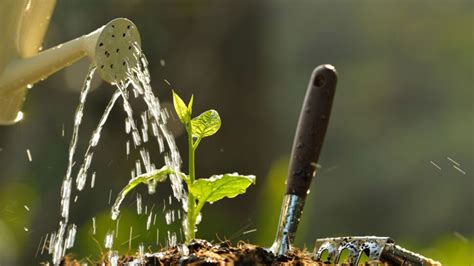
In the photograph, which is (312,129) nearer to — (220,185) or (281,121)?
(220,185)

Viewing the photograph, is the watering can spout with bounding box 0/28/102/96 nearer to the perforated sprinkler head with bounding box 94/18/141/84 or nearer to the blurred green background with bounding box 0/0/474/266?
the perforated sprinkler head with bounding box 94/18/141/84

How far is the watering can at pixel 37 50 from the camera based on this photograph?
887mm

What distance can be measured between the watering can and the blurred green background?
228 millimetres

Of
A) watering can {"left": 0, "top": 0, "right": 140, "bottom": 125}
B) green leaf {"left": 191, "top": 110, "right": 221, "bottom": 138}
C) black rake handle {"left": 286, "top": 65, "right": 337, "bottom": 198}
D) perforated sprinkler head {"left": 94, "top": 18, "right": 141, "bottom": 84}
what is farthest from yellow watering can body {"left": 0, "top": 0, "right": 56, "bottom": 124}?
black rake handle {"left": 286, "top": 65, "right": 337, "bottom": 198}

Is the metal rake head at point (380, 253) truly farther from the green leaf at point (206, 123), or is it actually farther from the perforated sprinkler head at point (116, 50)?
the perforated sprinkler head at point (116, 50)

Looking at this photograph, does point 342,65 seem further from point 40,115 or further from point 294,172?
point 294,172

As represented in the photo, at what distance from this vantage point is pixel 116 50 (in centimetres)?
90

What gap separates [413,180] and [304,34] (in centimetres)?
219

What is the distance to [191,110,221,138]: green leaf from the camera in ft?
2.78

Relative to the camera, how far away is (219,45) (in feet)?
8.94

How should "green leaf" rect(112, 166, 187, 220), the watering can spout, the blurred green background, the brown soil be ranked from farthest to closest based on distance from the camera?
the blurred green background
the watering can spout
"green leaf" rect(112, 166, 187, 220)
the brown soil

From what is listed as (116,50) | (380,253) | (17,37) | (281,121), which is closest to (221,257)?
(380,253)

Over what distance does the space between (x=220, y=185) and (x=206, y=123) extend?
74 mm

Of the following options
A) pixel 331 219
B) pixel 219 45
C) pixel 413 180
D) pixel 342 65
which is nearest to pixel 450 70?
pixel 342 65
